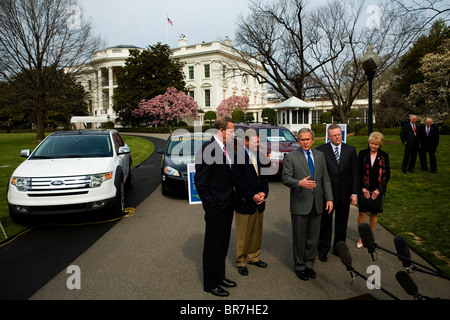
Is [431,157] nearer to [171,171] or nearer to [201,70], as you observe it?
[171,171]

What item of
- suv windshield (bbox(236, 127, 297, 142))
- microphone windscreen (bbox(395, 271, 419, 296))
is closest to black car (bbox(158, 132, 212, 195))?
suv windshield (bbox(236, 127, 297, 142))

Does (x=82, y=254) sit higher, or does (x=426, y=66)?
(x=426, y=66)

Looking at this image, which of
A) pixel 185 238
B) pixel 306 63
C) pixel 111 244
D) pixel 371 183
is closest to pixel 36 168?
pixel 111 244

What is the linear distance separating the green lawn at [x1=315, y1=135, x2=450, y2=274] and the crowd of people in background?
43.1 inches

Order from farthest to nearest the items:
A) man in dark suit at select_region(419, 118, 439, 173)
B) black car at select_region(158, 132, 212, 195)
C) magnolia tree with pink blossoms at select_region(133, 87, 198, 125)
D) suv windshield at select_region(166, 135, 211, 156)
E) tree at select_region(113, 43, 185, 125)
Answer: tree at select_region(113, 43, 185, 125) < magnolia tree with pink blossoms at select_region(133, 87, 198, 125) < man in dark suit at select_region(419, 118, 439, 173) < suv windshield at select_region(166, 135, 211, 156) < black car at select_region(158, 132, 212, 195)

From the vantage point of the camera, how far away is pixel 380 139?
185 inches

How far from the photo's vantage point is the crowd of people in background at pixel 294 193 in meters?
3.63

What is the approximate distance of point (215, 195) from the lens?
3588 mm

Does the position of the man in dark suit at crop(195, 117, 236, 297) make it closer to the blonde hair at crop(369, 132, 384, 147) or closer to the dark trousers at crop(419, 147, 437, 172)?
the blonde hair at crop(369, 132, 384, 147)

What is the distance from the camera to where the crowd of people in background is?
363cm

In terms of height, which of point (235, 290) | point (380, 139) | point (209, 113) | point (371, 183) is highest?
point (209, 113)

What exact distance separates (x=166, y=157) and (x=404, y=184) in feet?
24.3

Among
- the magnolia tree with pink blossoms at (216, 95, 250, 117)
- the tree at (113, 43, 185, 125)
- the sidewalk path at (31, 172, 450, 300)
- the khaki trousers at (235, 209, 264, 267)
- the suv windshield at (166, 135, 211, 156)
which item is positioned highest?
the tree at (113, 43, 185, 125)
